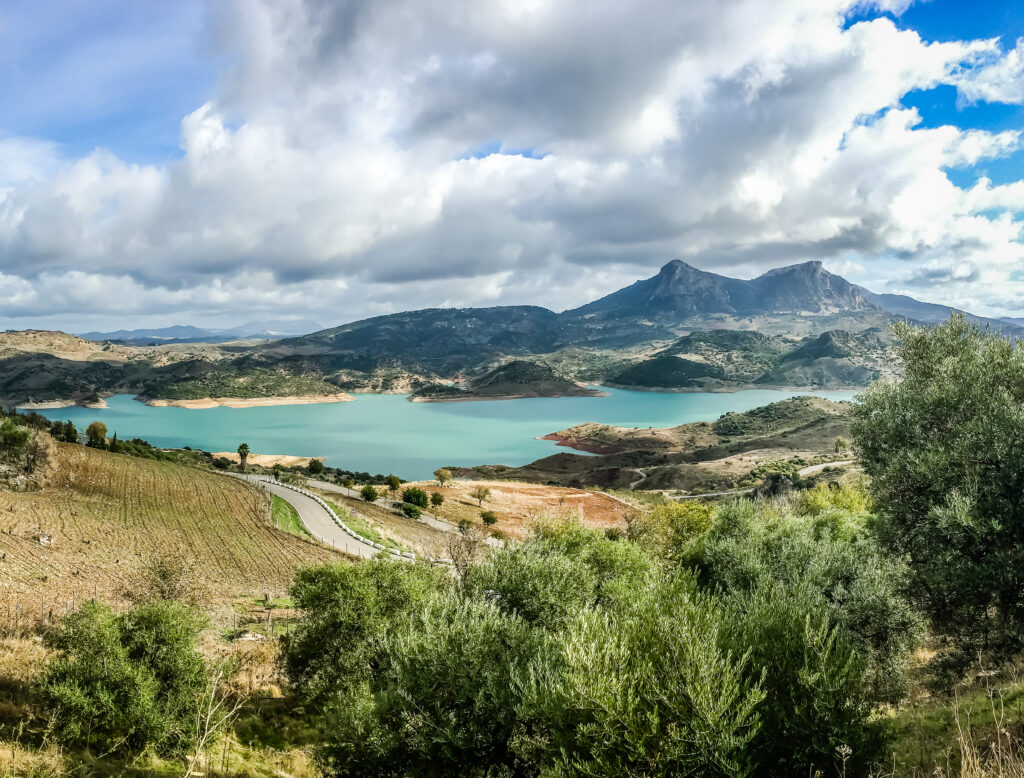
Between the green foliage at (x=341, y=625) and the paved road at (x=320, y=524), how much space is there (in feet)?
65.9

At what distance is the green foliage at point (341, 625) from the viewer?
1622 centimetres

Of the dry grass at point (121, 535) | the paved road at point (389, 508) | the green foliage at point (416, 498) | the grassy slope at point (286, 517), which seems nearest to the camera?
the dry grass at point (121, 535)

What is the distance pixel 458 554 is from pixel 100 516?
90.7 feet

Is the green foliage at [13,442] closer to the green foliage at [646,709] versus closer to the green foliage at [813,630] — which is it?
the green foliage at [813,630]

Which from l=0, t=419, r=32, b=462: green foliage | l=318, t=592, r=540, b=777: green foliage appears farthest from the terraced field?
l=318, t=592, r=540, b=777: green foliage

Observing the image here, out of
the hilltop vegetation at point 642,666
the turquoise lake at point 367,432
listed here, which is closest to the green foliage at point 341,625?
the hilltop vegetation at point 642,666

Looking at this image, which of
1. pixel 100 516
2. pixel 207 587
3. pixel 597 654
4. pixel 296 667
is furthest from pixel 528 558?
pixel 100 516

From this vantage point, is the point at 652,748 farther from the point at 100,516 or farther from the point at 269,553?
the point at 100,516

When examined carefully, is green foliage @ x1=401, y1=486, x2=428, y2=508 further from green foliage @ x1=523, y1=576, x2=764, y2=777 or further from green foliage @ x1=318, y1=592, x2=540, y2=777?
green foliage @ x1=523, y1=576, x2=764, y2=777

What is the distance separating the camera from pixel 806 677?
9391 millimetres

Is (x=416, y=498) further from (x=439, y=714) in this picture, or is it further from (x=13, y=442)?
(x=439, y=714)

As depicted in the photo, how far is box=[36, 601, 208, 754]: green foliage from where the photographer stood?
12.1 m

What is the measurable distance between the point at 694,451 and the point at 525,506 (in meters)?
69.2

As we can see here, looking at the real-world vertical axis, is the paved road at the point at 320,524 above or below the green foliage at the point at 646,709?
below
